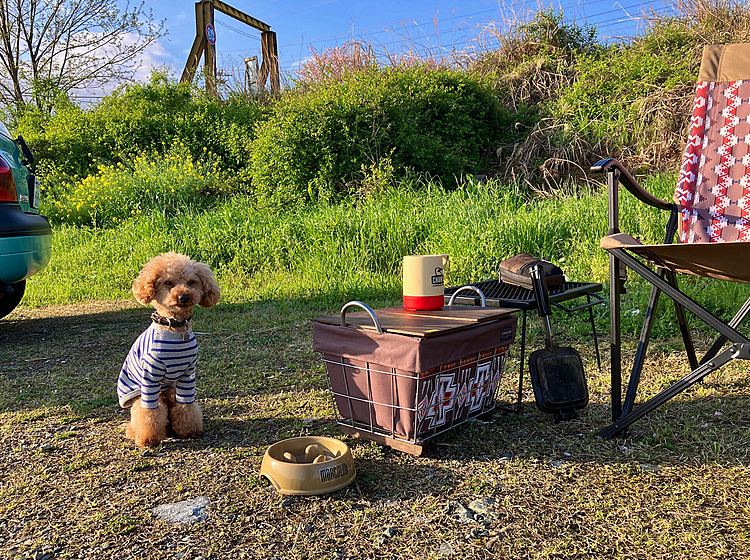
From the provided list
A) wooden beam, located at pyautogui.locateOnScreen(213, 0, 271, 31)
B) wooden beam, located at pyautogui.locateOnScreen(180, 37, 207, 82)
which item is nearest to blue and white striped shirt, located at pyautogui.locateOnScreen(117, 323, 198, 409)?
wooden beam, located at pyautogui.locateOnScreen(180, 37, 207, 82)

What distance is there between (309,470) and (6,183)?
286 cm

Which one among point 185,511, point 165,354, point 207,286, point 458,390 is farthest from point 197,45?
point 185,511

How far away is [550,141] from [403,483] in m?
5.83

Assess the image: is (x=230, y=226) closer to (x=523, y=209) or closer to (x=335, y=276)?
(x=335, y=276)

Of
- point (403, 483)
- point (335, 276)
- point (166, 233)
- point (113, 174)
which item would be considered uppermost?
point (113, 174)

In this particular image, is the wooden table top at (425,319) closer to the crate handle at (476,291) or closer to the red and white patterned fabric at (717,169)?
the crate handle at (476,291)

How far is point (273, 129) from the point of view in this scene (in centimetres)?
717

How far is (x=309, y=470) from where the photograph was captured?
1827 millimetres

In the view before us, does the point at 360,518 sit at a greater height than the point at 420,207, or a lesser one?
lesser

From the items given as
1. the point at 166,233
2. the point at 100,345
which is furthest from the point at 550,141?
the point at 100,345

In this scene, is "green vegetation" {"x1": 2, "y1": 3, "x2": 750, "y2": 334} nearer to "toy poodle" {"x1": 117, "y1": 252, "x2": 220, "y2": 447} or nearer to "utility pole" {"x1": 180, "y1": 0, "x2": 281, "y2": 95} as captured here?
"utility pole" {"x1": 180, "y1": 0, "x2": 281, "y2": 95}

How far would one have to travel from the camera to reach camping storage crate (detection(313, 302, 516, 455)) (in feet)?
6.67

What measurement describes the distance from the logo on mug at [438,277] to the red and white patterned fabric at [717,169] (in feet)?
4.00

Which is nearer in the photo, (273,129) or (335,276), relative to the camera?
(335,276)
